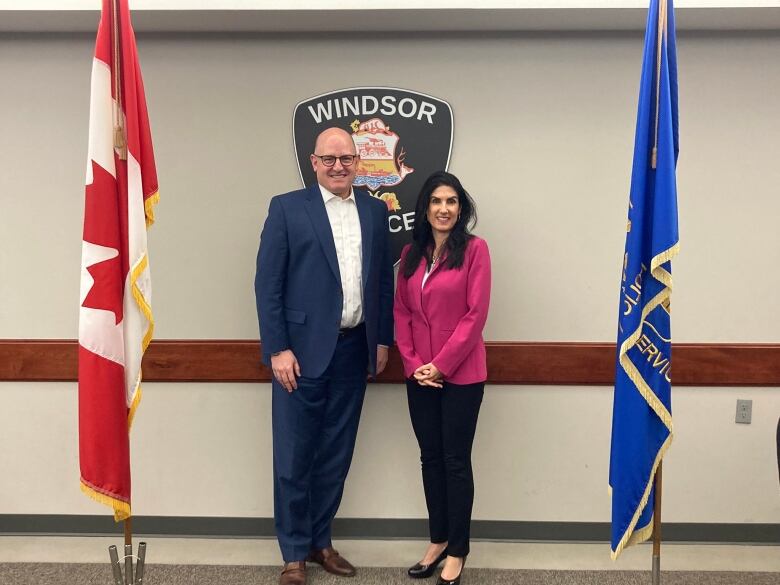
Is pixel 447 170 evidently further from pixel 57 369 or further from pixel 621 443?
pixel 57 369

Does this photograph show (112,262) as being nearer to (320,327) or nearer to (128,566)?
(320,327)

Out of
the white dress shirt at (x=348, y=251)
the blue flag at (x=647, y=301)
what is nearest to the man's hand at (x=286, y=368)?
the white dress shirt at (x=348, y=251)

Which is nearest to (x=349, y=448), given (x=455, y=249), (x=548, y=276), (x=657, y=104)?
(x=455, y=249)

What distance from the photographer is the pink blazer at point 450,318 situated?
2674mm

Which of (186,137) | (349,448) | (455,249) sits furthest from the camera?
(186,137)

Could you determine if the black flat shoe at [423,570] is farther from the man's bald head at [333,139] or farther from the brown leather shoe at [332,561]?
the man's bald head at [333,139]

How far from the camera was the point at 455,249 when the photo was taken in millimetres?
2717

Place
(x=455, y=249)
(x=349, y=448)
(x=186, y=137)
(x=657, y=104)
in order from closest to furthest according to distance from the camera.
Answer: (x=657, y=104) < (x=455, y=249) < (x=349, y=448) < (x=186, y=137)

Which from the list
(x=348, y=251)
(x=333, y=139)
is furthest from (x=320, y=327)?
(x=333, y=139)

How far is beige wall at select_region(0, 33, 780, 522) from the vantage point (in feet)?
10.1

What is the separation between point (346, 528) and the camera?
327 cm

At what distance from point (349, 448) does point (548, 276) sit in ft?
3.66

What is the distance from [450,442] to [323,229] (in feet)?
3.06

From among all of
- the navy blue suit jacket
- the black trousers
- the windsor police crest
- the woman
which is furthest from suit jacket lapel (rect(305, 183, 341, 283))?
the black trousers
